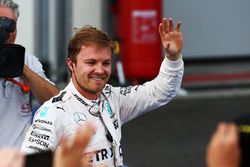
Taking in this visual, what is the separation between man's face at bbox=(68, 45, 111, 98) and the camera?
13.6ft

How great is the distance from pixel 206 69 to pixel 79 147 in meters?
9.52

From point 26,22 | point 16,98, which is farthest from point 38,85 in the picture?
point 26,22

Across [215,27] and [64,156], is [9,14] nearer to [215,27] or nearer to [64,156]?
[64,156]

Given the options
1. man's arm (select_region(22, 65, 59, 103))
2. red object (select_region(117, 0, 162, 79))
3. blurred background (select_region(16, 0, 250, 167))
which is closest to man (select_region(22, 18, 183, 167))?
man's arm (select_region(22, 65, 59, 103))

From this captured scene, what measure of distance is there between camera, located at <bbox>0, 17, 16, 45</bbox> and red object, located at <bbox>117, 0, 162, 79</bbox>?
6477 millimetres

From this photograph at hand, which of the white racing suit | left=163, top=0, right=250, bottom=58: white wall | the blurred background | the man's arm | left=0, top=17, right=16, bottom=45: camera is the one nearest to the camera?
the white racing suit

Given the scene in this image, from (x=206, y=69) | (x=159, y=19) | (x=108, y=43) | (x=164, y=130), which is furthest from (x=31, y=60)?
(x=206, y=69)

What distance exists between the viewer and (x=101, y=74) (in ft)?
13.6

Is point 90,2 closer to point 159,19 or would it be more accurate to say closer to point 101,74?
point 159,19

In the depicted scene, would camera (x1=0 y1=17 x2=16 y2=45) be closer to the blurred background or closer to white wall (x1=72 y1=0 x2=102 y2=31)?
the blurred background

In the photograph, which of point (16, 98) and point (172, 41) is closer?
point (172, 41)

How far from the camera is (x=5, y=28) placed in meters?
4.35

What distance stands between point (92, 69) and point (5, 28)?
1.74 ft

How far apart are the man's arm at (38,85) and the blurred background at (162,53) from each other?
3.93 meters
